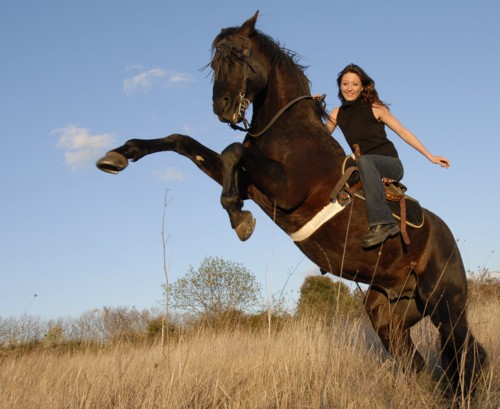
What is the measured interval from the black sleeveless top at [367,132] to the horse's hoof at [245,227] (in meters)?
1.46

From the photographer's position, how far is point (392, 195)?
17.3ft

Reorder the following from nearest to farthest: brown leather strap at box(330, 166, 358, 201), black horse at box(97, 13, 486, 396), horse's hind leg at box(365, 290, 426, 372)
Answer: black horse at box(97, 13, 486, 396) → brown leather strap at box(330, 166, 358, 201) → horse's hind leg at box(365, 290, 426, 372)

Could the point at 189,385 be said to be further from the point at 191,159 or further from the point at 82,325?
the point at 82,325

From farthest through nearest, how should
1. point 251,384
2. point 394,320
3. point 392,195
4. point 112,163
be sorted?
point 394,320
point 392,195
point 251,384
point 112,163

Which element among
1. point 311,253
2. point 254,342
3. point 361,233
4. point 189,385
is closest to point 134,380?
point 189,385

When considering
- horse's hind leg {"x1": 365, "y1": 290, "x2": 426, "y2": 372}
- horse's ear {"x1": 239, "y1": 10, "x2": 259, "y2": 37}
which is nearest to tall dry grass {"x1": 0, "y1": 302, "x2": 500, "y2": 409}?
horse's hind leg {"x1": 365, "y1": 290, "x2": 426, "y2": 372}

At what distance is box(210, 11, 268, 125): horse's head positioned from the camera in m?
4.75

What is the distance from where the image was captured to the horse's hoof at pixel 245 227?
4.70 m

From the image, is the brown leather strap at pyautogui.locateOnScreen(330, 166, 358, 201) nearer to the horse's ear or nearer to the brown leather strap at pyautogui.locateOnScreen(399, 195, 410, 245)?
the brown leather strap at pyautogui.locateOnScreen(399, 195, 410, 245)

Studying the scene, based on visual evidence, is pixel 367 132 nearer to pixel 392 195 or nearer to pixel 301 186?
pixel 392 195

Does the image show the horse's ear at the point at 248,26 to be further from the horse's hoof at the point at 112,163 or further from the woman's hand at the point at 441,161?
the woman's hand at the point at 441,161

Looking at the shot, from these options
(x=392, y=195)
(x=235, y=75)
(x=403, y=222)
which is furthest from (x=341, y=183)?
(x=235, y=75)

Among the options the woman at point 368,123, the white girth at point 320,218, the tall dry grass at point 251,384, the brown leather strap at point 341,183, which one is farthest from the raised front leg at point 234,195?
the woman at point 368,123

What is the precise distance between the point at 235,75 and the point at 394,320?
2916 mm
